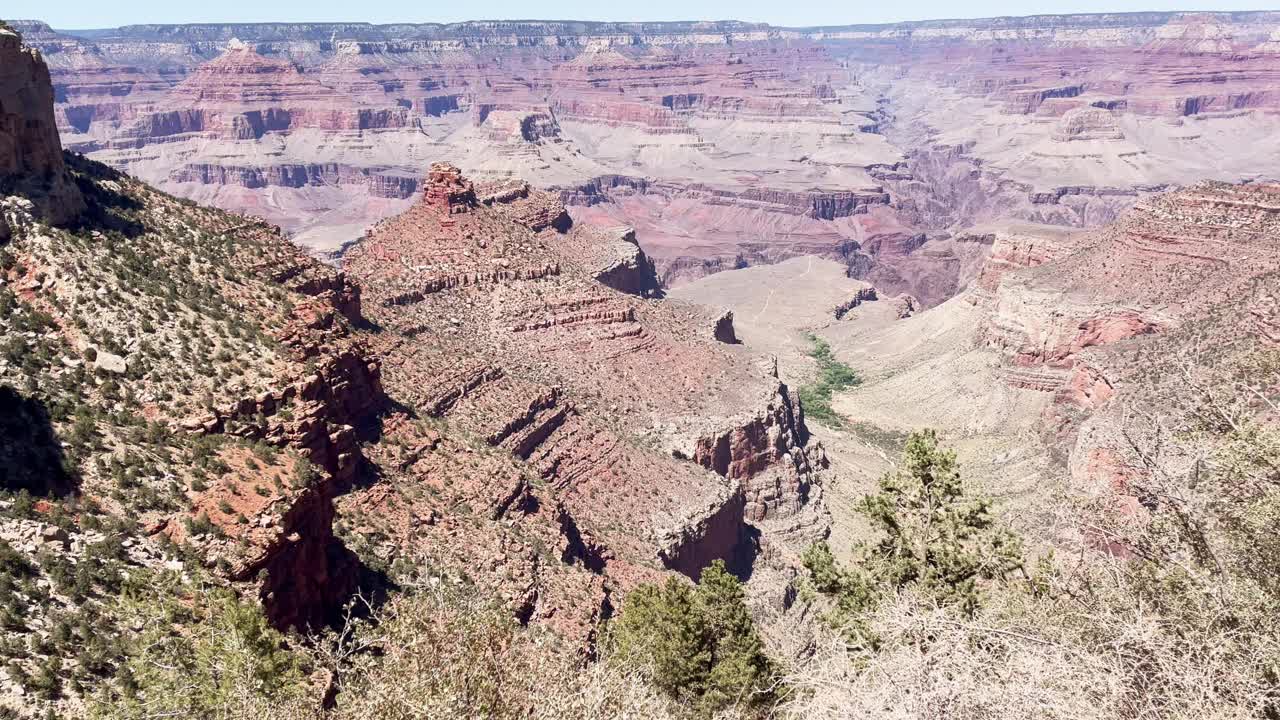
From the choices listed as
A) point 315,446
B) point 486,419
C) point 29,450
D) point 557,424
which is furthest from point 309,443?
point 557,424

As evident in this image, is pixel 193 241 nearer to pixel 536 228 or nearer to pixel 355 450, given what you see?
pixel 355 450

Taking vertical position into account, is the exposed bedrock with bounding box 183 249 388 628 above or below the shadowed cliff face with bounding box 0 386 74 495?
below

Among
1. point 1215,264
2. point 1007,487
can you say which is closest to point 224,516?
point 1007,487

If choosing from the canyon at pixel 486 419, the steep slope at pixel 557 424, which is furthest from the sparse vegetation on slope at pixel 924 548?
the steep slope at pixel 557 424

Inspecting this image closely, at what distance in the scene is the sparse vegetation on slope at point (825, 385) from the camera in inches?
3263

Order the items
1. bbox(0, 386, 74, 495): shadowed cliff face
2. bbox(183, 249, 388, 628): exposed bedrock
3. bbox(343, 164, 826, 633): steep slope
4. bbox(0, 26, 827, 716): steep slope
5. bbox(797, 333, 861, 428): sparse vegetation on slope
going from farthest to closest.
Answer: bbox(797, 333, 861, 428): sparse vegetation on slope < bbox(343, 164, 826, 633): steep slope < bbox(183, 249, 388, 628): exposed bedrock < bbox(0, 386, 74, 495): shadowed cliff face < bbox(0, 26, 827, 716): steep slope

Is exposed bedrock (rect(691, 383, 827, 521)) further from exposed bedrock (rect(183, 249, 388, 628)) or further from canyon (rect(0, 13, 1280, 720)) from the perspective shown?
exposed bedrock (rect(183, 249, 388, 628))

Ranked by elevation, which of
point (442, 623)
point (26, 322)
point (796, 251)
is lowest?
point (796, 251)

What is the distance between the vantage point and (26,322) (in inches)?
964

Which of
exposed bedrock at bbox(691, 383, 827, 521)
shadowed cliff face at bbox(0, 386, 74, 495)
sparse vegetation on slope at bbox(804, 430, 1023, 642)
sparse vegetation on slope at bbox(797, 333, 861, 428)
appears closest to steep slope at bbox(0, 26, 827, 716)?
shadowed cliff face at bbox(0, 386, 74, 495)

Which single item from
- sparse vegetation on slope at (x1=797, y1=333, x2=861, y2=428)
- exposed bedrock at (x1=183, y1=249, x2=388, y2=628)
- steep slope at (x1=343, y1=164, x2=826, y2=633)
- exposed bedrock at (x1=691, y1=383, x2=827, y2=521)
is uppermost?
exposed bedrock at (x1=183, y1=249, x2=388, y2=628)

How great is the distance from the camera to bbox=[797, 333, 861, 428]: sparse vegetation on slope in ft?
272

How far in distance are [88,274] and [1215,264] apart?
75.5 metres

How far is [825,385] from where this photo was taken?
92.2 meters
